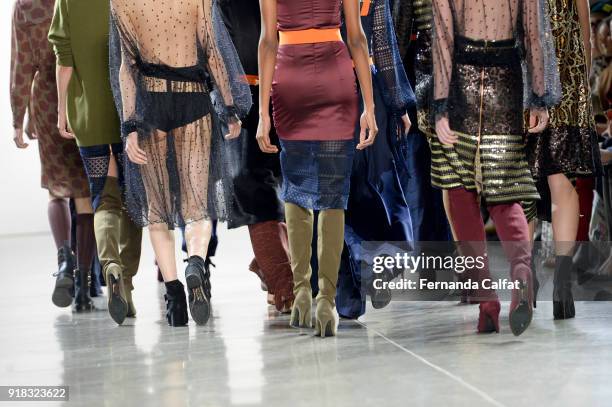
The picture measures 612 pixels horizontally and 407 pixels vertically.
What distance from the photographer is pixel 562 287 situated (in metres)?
4.64

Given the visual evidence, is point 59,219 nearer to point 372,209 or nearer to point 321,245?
point 372,209

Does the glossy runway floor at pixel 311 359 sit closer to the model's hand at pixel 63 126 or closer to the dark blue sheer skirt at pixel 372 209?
the dark blue sheer skirt at pixel 372 209

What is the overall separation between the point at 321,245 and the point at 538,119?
35.4 inches

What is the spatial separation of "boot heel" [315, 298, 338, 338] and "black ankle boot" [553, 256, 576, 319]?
887mm

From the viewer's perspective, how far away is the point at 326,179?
4379mm

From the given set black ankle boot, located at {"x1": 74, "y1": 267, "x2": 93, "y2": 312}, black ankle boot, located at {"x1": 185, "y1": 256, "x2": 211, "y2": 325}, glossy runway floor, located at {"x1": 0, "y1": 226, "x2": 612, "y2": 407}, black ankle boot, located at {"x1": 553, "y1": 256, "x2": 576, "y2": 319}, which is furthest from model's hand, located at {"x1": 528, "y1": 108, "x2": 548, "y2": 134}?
black ankle boot, located at {"x1": 74, "y1": 267, "x2": 93, "y2": 312}

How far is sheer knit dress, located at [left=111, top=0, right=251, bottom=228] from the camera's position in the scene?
4.73 metres

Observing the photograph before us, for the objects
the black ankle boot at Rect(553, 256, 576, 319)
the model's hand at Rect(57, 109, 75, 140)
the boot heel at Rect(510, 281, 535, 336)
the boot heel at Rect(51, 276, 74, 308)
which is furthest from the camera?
the boot heel at Rect(51, 276, 74, 308)

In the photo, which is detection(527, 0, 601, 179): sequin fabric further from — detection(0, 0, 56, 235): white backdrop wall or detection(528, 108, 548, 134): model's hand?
detection(0, 0, 56, 235): white backdrop wall

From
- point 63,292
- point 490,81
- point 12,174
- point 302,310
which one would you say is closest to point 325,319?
point 302,310

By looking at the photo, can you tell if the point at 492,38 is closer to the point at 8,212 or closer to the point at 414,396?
the point at 414,396

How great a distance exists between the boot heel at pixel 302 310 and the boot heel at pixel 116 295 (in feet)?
2.42

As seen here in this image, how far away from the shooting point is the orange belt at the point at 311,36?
14.1ft

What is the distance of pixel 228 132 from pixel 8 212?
832cm
